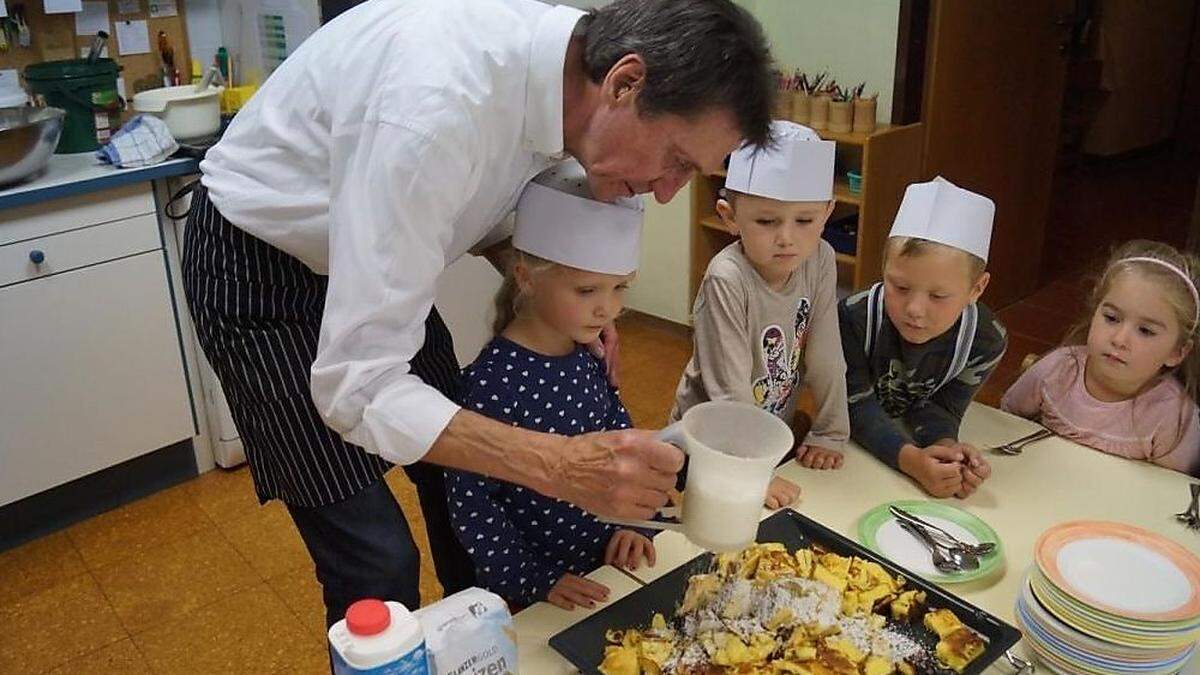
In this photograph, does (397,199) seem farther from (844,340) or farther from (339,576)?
(844,340)

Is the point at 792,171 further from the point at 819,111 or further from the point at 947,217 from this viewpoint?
the point at 819,111

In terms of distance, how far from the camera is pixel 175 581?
7.91ft

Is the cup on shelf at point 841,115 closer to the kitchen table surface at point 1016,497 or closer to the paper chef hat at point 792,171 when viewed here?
the paper chef hat at point 792,171

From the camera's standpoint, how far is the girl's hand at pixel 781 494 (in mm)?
1426

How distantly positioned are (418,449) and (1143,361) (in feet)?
4.24

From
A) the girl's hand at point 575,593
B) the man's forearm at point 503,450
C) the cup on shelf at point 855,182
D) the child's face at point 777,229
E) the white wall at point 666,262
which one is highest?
the child's face at point 777,229

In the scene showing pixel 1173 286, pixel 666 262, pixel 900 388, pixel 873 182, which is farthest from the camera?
pixel 666 262

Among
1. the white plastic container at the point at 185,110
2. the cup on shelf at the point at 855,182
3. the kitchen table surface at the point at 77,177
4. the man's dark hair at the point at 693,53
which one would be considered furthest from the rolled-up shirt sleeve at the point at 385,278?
the cup on shelf at the point at 855,182

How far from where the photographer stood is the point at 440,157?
104cm

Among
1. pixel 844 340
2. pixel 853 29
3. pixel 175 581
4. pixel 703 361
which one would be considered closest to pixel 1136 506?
pixel 844 340

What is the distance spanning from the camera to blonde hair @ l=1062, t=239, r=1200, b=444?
1670mm

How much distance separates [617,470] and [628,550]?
0.98ft

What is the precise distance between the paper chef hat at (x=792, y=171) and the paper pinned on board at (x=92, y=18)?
2.21 metres

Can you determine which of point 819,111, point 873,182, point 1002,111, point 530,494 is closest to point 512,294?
point 530,494
